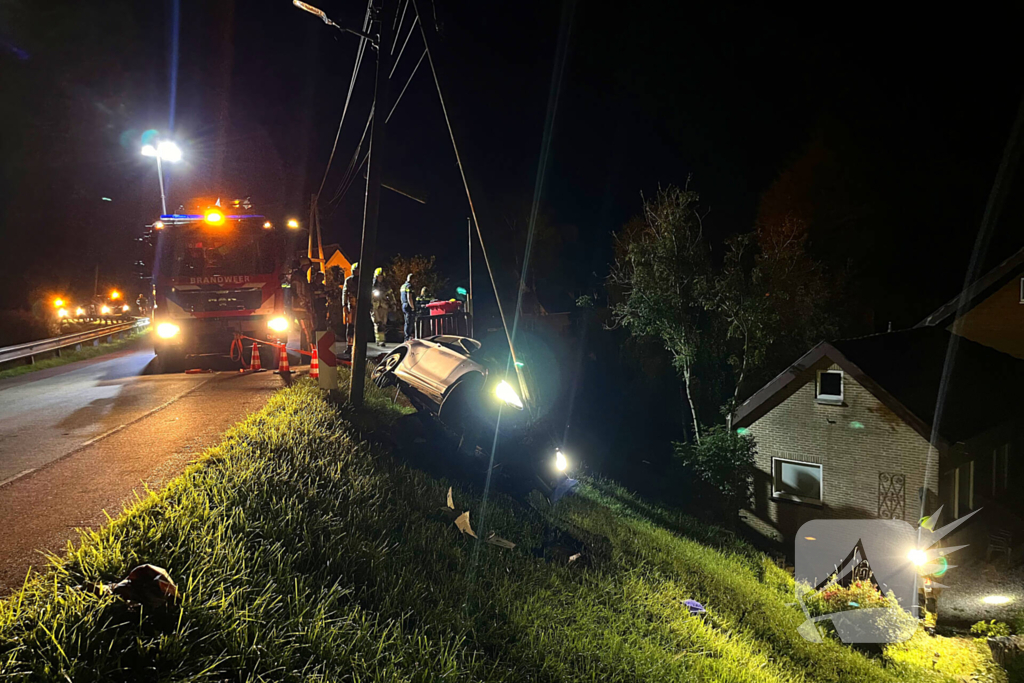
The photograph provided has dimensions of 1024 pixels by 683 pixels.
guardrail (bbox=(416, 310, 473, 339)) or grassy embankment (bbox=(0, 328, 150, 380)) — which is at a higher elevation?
guardrail (bbox=(416, 310, 473, 339))

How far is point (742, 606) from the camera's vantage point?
28.0ft

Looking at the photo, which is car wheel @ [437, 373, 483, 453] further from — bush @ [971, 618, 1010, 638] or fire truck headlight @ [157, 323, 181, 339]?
bush @ [971, 618, 1010, 638]

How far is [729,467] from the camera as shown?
2011 cm

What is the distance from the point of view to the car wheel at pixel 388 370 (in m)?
10.5

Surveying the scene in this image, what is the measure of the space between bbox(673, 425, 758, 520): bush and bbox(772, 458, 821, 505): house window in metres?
0.92

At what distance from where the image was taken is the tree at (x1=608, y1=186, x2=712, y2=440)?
73.2 ft

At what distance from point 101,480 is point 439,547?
3.27 metres

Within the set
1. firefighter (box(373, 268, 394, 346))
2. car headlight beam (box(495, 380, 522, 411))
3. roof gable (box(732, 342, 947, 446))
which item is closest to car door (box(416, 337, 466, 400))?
car headlight beam (box(495, 380, 522, 411))

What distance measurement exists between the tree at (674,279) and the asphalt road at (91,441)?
16.2 meters

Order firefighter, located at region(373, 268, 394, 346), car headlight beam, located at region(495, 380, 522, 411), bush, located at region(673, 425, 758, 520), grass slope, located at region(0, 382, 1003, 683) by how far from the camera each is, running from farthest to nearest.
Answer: bush, located at region(673, 425, 758, 520), firefighter, located at region(373, 268, 394, 346), car headlight beam, located at region(495, 380, 522, 411), grass slope, located at region(0, 382, 1003, 683)

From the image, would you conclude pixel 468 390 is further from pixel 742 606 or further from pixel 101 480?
pixel 742 606

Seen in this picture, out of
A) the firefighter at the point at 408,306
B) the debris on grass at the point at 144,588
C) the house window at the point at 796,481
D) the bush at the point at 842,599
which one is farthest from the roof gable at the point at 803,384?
the debris on grass at the point at 144,588

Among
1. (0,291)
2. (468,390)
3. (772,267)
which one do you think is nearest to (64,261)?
(0,291)

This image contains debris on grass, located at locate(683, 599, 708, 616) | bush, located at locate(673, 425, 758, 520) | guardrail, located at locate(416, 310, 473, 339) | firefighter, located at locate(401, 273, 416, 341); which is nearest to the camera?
debris on grass, located at locate(683, 599, 708, 616)
